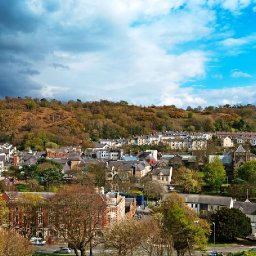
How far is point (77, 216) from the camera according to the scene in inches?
1403

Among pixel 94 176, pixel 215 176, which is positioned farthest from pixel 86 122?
pixel 215 176

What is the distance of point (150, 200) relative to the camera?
197 feet

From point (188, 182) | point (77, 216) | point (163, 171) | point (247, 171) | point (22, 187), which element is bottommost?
point (22, 187)

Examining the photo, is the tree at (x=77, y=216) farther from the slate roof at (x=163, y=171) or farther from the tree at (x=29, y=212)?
the slate roof at (x=163, y=171)

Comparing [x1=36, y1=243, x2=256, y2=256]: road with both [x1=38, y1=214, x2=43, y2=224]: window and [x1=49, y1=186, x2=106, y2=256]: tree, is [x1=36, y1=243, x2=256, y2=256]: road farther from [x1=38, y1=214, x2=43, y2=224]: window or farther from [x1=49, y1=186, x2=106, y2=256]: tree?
[x1=49, y1=186, x2=106, y2=256]: tree

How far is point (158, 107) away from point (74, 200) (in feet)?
469

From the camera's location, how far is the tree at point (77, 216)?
115ft

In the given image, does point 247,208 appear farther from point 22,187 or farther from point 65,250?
point 22,187

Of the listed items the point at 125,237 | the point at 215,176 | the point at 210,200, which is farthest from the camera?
the point at 215,176

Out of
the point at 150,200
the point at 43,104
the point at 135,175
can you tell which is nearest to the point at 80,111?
the point at 43,104

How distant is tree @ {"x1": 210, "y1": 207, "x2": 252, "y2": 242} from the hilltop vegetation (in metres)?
63.8

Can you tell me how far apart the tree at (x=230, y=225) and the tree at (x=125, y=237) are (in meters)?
14.1

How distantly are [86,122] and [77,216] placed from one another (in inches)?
3699

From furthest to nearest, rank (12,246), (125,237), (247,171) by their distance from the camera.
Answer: (247,171) → (125,237) → (12,246)
